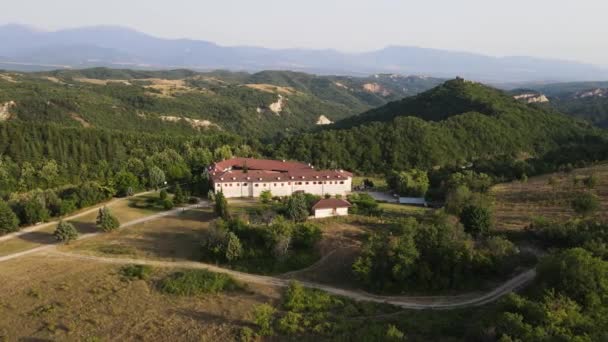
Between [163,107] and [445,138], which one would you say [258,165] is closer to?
[445,138]

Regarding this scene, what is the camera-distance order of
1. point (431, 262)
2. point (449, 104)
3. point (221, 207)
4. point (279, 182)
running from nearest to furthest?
1. point (431, 262)
2. point (221, 207)
3. point (279, 182)
4. point (449, 104)

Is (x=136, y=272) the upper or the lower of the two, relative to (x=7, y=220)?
lower

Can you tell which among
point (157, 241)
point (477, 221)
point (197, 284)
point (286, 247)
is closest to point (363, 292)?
point (286, 247)

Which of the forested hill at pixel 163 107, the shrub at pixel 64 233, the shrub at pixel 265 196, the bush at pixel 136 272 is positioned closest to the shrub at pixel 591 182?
the shrub at pixel 265 196

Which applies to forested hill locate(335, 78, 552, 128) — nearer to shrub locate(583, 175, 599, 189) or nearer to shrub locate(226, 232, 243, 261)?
shrub locate(583, 175, 599, 189)

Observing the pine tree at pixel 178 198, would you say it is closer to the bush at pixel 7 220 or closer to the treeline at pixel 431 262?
the bush at pixel 7 220

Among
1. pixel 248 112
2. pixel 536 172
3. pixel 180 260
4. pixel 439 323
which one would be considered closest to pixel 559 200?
pixel 536 172
